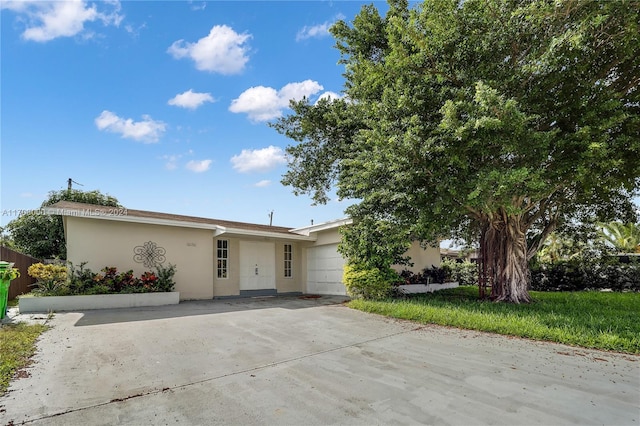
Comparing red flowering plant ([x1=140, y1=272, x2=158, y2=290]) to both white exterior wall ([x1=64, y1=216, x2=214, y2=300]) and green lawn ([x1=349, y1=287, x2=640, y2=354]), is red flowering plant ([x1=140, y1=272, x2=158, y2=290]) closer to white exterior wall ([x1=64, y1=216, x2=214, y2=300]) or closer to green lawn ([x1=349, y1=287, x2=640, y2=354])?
white exterior wall ([x1=64, y1=216, x2=214, y2=300])

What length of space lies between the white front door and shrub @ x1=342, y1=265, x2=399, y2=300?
4.91 meters

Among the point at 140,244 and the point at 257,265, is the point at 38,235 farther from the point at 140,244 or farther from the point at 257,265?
the point at 257,265

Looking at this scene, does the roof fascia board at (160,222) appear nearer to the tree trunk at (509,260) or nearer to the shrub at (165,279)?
the shrub at (165,279)

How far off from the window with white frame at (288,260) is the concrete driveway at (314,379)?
853 centimetres

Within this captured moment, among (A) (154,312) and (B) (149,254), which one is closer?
(A) (154,312)

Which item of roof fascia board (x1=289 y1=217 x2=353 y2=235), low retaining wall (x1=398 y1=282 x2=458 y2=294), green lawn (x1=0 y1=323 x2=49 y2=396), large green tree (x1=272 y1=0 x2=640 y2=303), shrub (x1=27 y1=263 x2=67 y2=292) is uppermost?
large green tree (x1=272 y1=0 x2=640 y2=303)

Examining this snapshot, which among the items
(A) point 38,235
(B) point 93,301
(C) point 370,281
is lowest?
(B) point 93,301

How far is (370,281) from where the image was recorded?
1023 centimetres

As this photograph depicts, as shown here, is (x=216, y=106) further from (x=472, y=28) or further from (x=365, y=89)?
(x=472, y=28)

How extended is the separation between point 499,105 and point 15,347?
8852 mm

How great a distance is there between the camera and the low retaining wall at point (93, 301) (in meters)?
8.60

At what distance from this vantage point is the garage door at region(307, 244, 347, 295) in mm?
13883

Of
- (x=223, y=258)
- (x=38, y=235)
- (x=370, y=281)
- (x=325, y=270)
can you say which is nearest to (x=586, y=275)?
(x=370, y=281)

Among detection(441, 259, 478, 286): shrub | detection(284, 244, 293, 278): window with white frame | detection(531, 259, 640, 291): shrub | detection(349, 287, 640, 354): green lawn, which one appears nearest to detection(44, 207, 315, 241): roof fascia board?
detection(284, 244, 293, 278): window with white frame
